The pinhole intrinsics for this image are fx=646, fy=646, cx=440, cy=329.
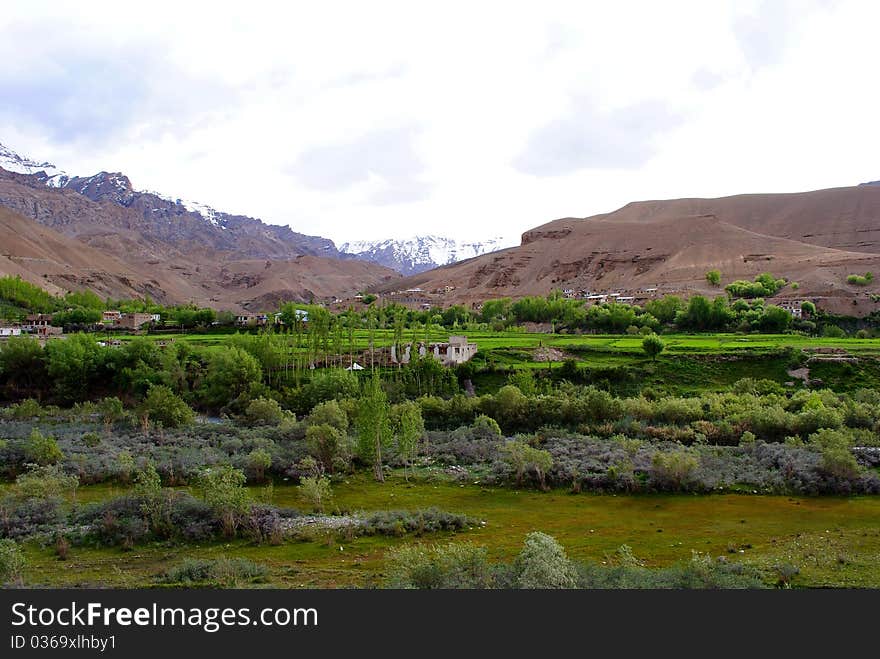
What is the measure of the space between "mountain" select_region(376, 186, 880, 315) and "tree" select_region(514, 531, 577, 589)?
86743 millimetres

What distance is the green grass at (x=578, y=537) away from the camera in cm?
1778

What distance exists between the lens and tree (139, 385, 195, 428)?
129ft

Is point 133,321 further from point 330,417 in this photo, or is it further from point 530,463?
point 530,463

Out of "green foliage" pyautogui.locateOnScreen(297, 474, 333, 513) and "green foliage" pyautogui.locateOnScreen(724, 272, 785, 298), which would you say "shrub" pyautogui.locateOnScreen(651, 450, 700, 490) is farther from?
"green foliage" pyautogui.locateOnScreen(724, 272, 785, 298)

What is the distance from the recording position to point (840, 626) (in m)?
10.1

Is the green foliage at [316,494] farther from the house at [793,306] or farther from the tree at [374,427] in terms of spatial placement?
the house at [793,306]

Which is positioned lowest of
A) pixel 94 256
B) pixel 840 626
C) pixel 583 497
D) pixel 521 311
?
pixel 583 497

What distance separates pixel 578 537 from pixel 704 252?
427ft

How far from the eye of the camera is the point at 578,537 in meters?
21.4

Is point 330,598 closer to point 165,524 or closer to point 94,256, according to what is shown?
point 165,524

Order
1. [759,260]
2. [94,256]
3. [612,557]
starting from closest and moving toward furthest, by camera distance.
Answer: [612,557] → [759,260] → [94,256]

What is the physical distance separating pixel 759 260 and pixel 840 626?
416ft

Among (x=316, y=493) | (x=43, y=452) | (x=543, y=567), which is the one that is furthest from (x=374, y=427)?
(x=543, y=567)

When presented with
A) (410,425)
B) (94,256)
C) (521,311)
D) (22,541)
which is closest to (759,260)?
(521,311)
